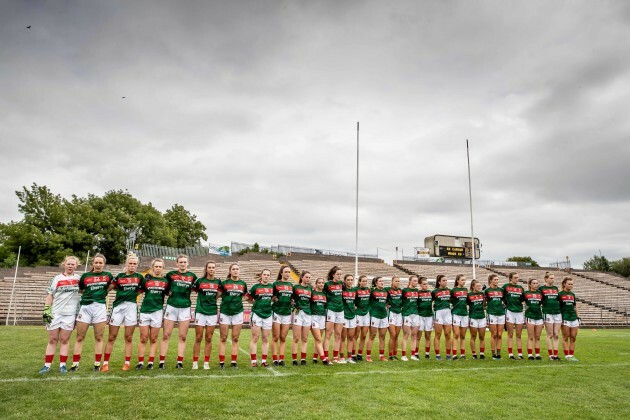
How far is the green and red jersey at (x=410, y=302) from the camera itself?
33.0ft

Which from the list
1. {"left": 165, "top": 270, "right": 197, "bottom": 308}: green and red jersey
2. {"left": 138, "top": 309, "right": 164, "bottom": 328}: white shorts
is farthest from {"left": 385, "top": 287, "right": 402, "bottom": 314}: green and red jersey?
{"left": 138, "top": 309, "right": 164, "bottom": 328}: white shorts

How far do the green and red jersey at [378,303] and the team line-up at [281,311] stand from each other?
2cm

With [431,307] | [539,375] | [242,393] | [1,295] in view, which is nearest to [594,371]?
[539,375]

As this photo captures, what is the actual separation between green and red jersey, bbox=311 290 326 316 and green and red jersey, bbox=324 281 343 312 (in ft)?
0.65

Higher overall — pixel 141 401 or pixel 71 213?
pixel 71 213

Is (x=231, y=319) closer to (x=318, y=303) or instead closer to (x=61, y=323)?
(x=318, y=303)

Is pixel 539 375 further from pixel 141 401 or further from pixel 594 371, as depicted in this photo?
pixel 141 401

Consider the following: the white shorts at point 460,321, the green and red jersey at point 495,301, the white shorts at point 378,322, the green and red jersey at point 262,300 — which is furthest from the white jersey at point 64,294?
the green and red jersey at point 495,301

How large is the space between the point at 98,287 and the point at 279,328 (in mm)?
3595

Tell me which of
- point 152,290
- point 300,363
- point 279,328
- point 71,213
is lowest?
point 300,363

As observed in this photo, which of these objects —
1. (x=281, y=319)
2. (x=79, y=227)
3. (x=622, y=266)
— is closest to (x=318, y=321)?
(x=281, y=319)

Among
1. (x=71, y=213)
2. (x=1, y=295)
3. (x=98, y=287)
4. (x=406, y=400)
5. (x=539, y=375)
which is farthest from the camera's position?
(x=71, y=213)

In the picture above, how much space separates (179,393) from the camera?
5957mm

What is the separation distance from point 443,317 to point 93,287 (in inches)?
310
